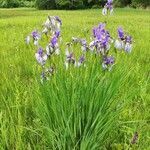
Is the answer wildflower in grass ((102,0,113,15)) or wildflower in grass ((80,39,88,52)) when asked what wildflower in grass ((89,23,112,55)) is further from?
wildflower in grass ((102,0,113,15))

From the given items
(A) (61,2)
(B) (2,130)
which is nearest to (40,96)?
(B) (2,130)

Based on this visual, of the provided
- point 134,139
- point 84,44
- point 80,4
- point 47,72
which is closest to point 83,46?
point 84,44

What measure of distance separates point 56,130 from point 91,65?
566 millimetres

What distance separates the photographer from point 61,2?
136 feet

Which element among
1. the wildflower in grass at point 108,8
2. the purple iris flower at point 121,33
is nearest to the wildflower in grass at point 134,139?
the purple iris flower at point 121,33

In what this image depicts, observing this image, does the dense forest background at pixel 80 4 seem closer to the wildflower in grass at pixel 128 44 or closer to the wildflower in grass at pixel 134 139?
the wildflower in grass at pixel 128 44

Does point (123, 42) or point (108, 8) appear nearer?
point (123, 42)

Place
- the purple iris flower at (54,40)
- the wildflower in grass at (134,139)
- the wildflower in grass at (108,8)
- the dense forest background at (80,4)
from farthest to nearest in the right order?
the dense forest background at (80,4), the wildflower in grass at (108,8), the purple iris flower at (54,40), the wildflower in grass at (134,139)

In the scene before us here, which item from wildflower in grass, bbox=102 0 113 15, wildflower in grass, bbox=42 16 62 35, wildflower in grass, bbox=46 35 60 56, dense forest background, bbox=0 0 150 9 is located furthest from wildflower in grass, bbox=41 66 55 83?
dense forest background, bbox=0 0 150 9

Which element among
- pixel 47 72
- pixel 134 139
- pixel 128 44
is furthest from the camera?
pixel 128 44

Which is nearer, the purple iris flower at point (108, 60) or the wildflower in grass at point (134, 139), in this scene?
the wildflower in grass at point (134, 139)

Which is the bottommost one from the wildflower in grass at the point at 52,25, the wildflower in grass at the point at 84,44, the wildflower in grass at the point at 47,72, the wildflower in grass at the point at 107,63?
the wildflower in grass at the point at 47,72

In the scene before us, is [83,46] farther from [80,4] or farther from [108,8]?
[80,4]

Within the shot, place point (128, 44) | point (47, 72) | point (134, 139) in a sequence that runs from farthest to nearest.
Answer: point (128, 44) < point (47, 72) < point (134, 139)
